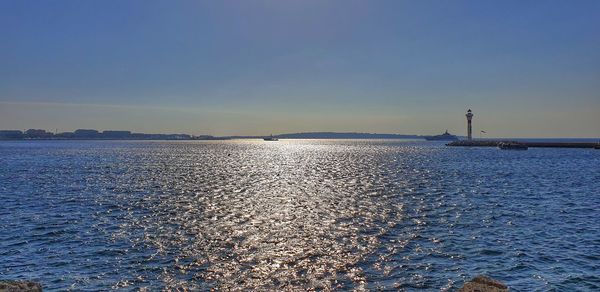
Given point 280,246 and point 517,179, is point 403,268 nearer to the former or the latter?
point 280,246

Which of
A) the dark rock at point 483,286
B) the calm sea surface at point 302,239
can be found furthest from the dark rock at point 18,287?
the dark rock at point 483,286

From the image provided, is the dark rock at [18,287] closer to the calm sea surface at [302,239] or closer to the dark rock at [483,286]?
the calm sea surface at [302,239]

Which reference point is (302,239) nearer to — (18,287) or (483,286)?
(483,286)

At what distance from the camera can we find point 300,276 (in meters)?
20.8

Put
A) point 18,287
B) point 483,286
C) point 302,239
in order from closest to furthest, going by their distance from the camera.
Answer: point 483,286, point 18,287, point 302,239

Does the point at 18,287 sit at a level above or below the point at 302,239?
above

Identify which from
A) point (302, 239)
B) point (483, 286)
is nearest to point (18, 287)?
point (483, 286)

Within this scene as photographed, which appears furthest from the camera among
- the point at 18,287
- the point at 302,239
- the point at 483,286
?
the point at 302,239

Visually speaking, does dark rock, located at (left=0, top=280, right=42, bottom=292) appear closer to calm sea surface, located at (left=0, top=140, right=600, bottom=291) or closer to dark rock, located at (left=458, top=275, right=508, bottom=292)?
calm sea surface, located at (left=0, top=140, right=600, bottom=291)

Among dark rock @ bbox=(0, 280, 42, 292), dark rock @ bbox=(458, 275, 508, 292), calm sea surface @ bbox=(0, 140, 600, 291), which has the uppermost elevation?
dark rock @ bbox=(458, 275, 508, 292)

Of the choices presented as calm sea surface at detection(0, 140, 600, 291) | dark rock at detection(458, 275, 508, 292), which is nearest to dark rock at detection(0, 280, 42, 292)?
calm sea surface at detection(0, 140, 600, 291)

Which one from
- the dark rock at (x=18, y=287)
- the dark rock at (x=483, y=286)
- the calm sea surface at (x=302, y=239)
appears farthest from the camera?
the calm sea surface at (x=302, y=239)

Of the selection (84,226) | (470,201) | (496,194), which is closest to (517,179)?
(496,194)

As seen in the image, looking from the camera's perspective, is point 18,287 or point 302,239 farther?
point 302,239
